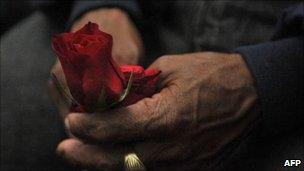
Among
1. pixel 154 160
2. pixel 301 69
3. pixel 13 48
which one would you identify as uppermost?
pixel 13 48

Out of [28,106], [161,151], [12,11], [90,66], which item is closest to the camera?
[90,66]

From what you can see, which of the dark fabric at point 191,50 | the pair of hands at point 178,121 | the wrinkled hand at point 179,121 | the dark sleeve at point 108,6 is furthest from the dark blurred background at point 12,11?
the wrinkled hand at point 179,121

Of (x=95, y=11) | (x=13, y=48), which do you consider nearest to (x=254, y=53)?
(x=95, y=11)

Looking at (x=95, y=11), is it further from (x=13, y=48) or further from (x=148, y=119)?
(x=148, y=119)

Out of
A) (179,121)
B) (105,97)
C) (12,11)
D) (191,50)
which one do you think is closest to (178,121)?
(179,121)

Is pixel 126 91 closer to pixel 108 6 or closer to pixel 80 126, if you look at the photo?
pixel 80 126

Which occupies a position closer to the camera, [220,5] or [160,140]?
[160,140]
